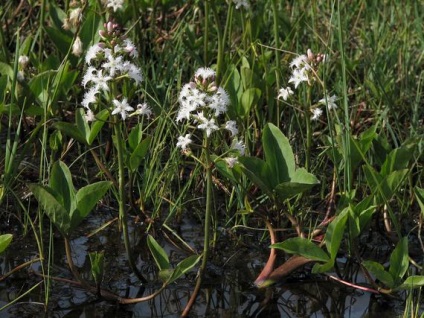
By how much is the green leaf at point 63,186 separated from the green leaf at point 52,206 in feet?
0.13

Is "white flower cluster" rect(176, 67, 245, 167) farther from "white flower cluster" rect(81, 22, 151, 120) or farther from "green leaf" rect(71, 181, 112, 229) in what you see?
"green leaf" rect(71, 181, 112, 229)

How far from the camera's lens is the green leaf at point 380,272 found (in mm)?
1970

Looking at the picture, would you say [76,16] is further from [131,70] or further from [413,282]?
[413,282]

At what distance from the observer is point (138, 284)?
209 cm

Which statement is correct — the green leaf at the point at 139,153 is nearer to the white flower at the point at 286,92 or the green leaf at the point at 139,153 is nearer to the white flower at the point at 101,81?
the white flower at the point at 101,81

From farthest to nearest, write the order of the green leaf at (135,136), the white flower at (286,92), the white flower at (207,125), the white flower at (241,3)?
the white flower at (241,3) < the white flower at (286,92) < the green leaf at (135,136) < the white flower at (207,125)

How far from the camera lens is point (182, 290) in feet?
6.79

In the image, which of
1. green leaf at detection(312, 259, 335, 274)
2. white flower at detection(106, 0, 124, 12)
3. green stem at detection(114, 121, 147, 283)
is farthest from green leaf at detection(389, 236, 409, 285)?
white flower at detection(106, 0, 124, 12)

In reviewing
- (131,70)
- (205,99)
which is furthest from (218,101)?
(131,70)

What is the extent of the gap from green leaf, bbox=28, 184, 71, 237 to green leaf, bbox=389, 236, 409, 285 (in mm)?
680

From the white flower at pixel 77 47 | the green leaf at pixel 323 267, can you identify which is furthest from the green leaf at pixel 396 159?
the white flower at pixel 77 47

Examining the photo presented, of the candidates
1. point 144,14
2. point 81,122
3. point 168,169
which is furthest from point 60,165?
point 144,14

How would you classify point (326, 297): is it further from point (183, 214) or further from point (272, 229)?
point (183, 214)

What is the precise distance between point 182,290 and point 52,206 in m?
0.35
